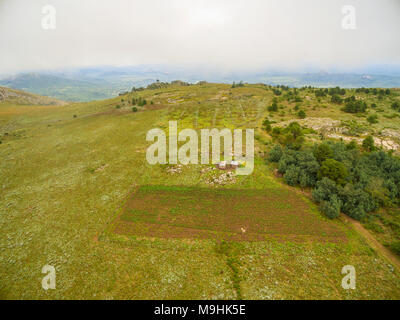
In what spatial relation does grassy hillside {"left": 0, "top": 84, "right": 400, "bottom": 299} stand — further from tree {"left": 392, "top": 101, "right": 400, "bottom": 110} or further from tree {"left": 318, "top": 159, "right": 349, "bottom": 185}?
tree {"left": 392, "top": 101, "right": 400, "bottom": 110}

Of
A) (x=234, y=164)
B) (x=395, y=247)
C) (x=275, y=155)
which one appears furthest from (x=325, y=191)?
(x=234, y=164)

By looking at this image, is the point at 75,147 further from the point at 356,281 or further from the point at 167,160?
the point at 356,281

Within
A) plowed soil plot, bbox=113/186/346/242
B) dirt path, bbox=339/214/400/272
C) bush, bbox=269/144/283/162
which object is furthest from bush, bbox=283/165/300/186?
dirt path, bbox=339/214/400/272

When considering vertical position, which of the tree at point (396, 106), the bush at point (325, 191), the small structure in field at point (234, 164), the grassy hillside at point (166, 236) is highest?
the tree at point (396, 106)

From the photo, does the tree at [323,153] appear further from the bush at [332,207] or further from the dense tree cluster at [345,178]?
the bush at [332,207]

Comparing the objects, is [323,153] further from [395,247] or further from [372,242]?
[395,247]

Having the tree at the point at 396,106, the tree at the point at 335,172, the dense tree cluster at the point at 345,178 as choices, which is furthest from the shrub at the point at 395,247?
the tree at the point at 396,106
